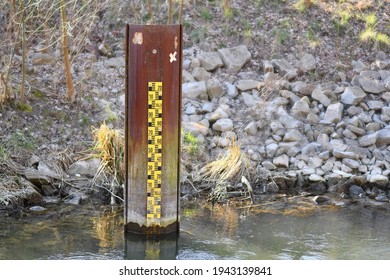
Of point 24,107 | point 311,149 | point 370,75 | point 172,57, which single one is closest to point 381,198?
point 311,149

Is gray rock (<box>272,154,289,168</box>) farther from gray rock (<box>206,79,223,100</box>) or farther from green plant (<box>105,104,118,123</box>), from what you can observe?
green plant (<box>105,104,118,123</box>)

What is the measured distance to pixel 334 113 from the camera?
32.7ft

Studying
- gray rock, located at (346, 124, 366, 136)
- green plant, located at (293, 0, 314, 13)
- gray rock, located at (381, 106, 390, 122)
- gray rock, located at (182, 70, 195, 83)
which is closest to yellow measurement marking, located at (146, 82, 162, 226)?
gray rock, located at (182, 70, 195, 83)

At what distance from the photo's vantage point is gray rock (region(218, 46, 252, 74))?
10843 mm

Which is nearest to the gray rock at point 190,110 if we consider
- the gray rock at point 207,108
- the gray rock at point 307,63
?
the gray rock at point 207,108

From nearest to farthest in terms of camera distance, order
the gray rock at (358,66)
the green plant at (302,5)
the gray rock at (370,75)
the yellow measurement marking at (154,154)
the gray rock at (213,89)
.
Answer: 1. the yellow measurement marking at (154,154)
2. the gray rock at (213,89)
3. the gray rock at (370,75)
4. the gray rock at (358,66)
5. the green plant at (302,5)

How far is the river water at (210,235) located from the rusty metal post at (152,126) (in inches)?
13.1

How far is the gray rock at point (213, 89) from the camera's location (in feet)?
33.8

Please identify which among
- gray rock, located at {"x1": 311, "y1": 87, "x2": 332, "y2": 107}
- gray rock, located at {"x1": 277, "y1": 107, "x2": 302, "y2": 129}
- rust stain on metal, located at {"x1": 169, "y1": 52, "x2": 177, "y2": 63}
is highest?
rust stain on metal, located at {"x1": 169, "y1": 52, "x2": 177, "y2": 63}

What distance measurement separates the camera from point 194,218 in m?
7.84

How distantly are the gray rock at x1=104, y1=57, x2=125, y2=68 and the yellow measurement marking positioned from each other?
415 centimetres

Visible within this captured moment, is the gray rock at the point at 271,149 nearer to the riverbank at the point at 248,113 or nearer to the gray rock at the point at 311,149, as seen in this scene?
the riverbank at the point at 248,113

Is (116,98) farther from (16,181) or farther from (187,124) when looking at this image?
(16,181)

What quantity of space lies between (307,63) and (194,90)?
1.94 m
